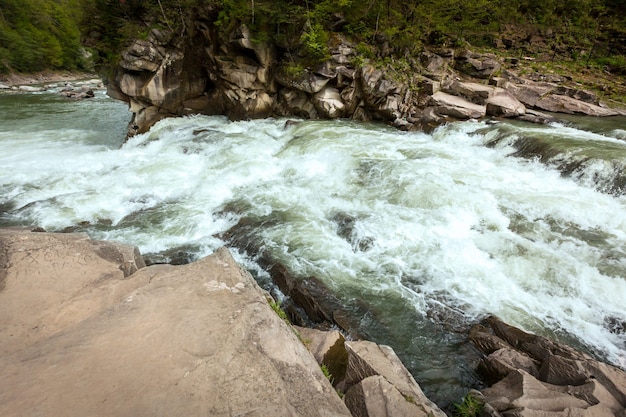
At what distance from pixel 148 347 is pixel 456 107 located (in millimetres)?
16375

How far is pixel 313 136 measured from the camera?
1402 centimetres

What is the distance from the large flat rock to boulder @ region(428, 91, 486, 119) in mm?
14694

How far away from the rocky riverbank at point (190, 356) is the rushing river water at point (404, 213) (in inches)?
45.0

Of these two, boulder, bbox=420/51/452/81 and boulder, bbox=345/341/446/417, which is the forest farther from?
boulder, bbox=345/341/446/417

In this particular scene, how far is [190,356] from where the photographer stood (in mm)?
2875

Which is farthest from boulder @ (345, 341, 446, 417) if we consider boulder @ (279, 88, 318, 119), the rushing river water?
boulder @ (279, 88, 318, 119)

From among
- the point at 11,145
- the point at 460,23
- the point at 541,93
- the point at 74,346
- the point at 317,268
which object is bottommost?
the point at 11,145

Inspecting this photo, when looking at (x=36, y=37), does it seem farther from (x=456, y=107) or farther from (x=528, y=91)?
(x=528, y=91)

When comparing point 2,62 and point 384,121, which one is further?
point 2,62

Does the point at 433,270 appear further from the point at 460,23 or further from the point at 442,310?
the point at 460,23

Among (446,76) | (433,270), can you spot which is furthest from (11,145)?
(446,76)

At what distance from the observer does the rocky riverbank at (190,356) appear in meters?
2.56

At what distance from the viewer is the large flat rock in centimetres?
251

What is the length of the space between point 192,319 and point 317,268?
12.4ft
